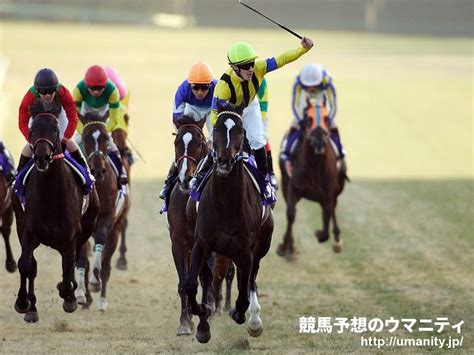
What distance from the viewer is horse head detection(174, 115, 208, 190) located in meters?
10.6

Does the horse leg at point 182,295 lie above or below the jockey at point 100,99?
below

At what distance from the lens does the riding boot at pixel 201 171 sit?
9931mm

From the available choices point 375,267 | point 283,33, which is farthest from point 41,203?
point 283,33

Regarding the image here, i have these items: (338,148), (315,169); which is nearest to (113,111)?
(315,169)

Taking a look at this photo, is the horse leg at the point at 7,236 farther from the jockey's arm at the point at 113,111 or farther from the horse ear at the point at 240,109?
the horse ear at the point at 240,109

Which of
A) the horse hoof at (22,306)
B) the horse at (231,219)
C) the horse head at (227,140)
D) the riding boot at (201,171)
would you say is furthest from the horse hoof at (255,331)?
the horse hoof at (22,306)

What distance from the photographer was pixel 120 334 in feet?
36.6

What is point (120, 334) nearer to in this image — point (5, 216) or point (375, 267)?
point (5, 216)

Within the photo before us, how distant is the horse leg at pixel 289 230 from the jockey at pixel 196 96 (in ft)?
14.9

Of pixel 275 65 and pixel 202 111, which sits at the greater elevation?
pixel 275 65

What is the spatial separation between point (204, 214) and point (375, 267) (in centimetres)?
599

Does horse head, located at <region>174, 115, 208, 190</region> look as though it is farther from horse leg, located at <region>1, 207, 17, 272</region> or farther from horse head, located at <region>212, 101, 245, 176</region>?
horse leg, located at <region>1, 207, 17, 272</region>

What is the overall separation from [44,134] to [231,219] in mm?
1775

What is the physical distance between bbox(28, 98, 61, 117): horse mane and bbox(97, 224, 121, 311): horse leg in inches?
118
